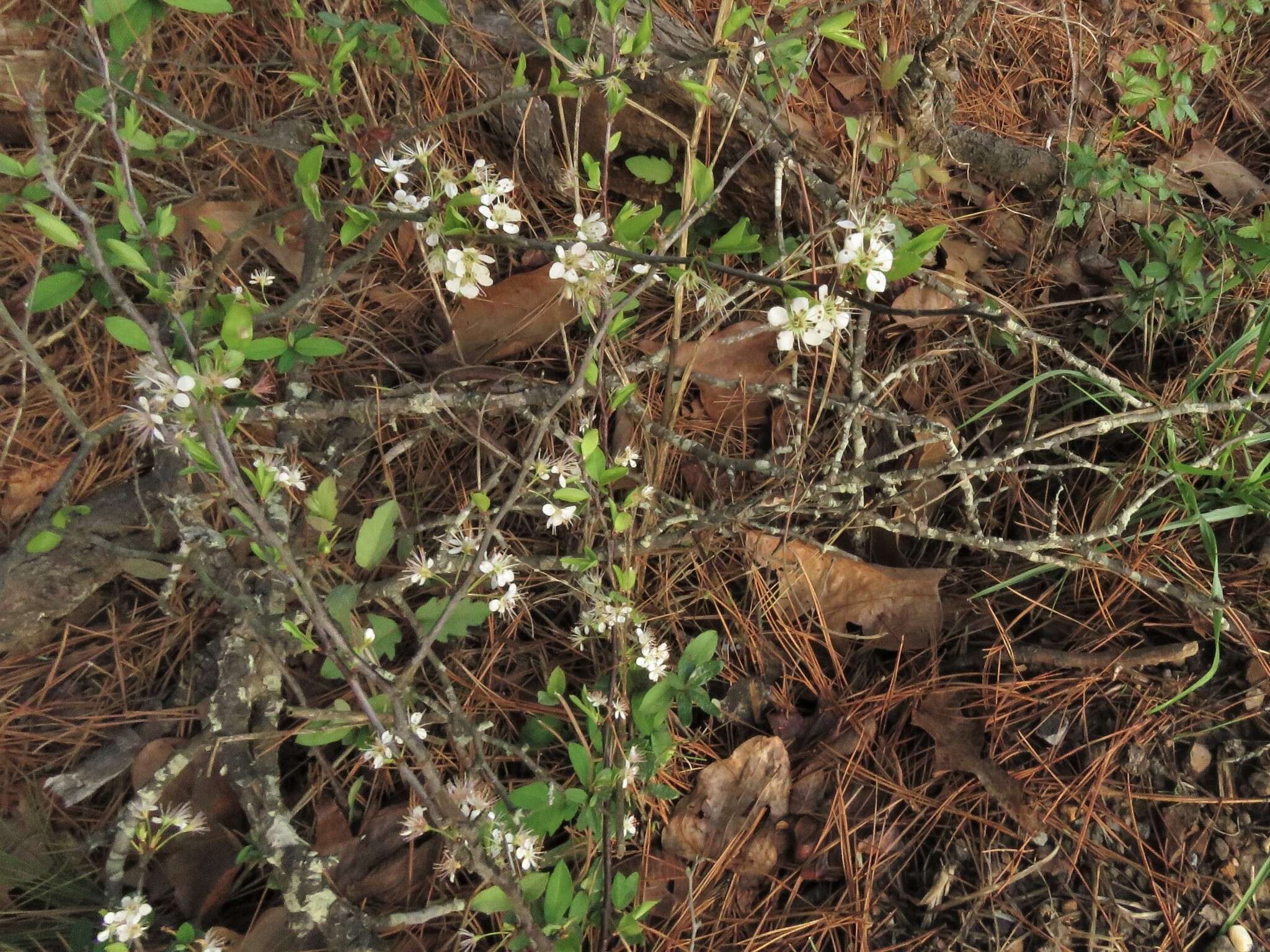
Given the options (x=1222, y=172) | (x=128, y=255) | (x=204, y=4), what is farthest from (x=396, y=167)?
(x=1222, y=172)

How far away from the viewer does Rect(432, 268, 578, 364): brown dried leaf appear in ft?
7.05

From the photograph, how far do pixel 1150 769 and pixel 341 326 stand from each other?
2.28m

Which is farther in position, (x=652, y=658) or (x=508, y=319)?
(x=508, y=319)

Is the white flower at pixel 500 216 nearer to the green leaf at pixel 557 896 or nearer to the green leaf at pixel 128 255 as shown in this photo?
the green leaf at pixel 128 255

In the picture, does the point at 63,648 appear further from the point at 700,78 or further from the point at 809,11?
the point at 809,11

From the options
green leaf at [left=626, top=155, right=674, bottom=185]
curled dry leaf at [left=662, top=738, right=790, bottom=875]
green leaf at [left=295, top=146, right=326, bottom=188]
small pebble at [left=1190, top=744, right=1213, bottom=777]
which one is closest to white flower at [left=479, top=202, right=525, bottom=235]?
green leaf at [left=295, top=146, right=326, bottom=188]

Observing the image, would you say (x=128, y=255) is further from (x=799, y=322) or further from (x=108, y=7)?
(x=799, y=322)

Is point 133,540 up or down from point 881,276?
down

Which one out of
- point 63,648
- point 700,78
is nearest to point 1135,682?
point 700,78

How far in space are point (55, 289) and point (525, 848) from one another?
4.14 feet

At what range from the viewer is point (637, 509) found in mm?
1953

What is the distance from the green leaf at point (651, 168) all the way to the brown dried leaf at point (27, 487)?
65.4 inches

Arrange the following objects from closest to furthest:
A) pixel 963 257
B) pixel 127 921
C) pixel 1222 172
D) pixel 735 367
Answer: pixel 127 921 → pixel 735 367 → pixel 963 257 → pixel 1222 172

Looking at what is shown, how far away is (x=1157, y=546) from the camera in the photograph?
198 centimetres
